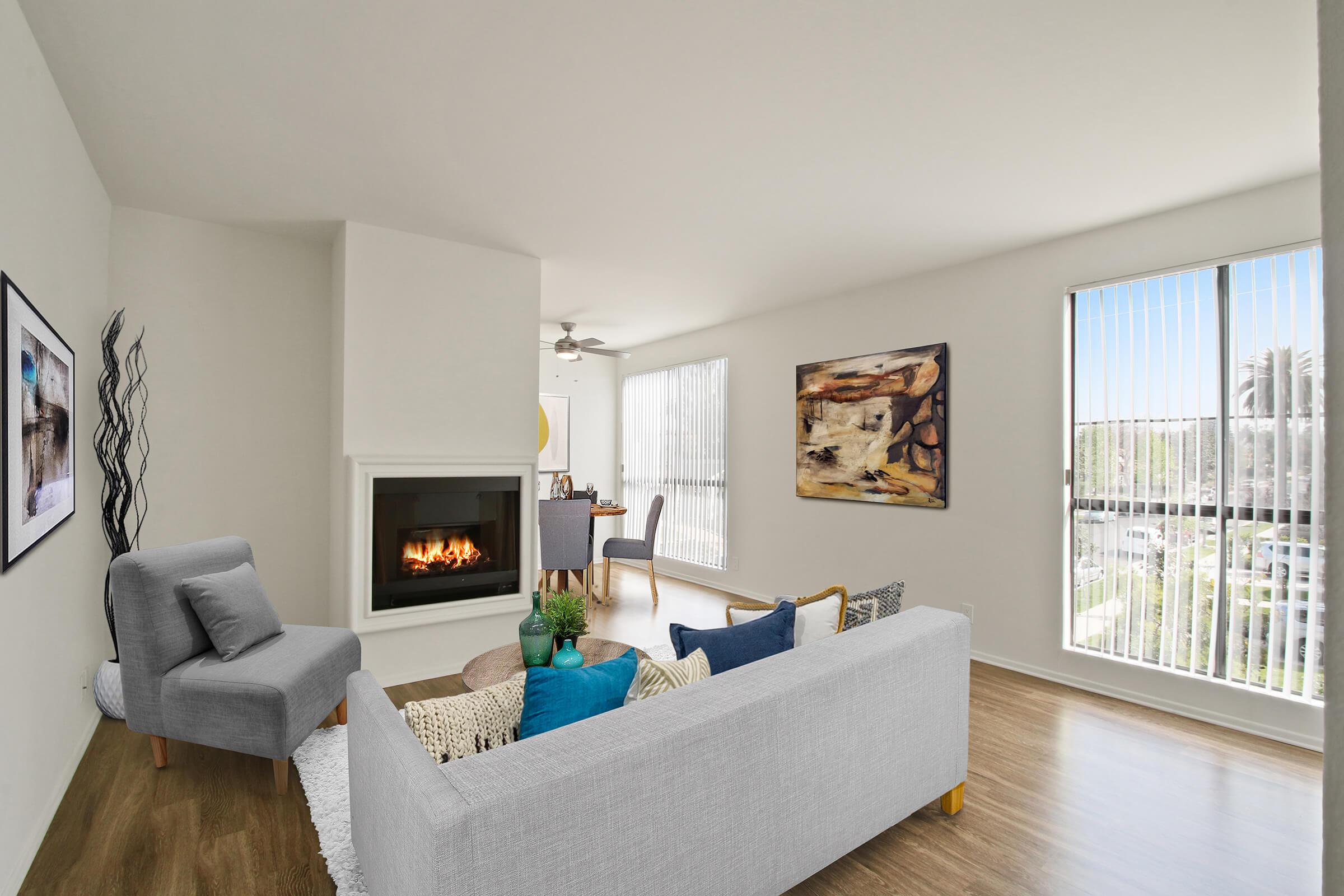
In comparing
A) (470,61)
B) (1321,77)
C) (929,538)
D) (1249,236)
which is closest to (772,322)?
(929,538)

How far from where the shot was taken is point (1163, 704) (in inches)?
137

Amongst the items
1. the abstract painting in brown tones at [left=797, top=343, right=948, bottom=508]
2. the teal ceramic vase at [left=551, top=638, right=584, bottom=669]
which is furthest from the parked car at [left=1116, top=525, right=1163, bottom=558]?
the teal ceramic vase at [left=551, top=638, right=584, bottom=669]

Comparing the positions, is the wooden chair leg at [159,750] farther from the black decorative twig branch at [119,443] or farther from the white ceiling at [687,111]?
the white ceiling at [687,111]

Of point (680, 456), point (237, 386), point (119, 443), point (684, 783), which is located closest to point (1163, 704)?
point (684, 783)

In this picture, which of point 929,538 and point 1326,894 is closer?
point 1326,894

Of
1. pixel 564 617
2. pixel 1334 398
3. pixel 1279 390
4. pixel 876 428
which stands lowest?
pixel 564 617

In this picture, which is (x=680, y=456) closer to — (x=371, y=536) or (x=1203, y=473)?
(x=371, y=536)

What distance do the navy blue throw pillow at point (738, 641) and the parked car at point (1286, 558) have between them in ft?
8.46

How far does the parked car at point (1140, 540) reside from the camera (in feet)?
11.7

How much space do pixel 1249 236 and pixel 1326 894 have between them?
392 cm

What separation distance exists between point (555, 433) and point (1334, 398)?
718 centimetres

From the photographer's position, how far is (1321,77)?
36 cm

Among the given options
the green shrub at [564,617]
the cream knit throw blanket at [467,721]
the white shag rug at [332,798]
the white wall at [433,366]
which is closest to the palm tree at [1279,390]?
the green shrub at [564,617]

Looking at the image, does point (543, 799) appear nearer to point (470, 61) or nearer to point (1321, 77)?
point (1321, 77)
